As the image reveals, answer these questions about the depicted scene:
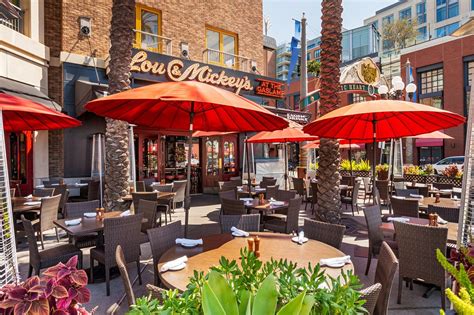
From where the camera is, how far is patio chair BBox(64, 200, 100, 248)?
5.11 metres

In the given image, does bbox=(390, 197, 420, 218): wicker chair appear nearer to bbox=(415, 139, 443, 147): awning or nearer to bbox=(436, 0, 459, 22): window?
bbox=(415, 139, 443, 147): awning

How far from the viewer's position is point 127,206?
7.27 meters

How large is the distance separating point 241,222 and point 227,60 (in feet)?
42.2

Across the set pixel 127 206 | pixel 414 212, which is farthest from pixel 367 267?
pixel 127 206

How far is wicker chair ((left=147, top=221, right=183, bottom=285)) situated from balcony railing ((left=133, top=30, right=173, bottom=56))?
10.7m

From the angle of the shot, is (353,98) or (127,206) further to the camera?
(353,98)

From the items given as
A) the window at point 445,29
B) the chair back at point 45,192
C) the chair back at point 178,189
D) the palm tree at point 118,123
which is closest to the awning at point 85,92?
the palm tree at point 118,123

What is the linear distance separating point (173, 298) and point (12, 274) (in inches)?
103

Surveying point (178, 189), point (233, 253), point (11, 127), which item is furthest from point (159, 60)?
point (233, 253)

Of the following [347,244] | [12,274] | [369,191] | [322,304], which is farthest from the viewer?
[369,191]

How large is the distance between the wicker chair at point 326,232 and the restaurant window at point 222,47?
486 inches

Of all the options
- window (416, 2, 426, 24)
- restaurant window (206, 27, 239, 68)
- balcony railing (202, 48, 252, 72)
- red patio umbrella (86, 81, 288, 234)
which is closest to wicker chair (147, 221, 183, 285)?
red patio umbrella (86, 81, 288, 234)

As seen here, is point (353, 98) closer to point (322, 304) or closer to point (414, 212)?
point (414, 212)

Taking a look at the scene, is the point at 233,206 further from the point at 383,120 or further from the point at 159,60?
the point at 159,60
